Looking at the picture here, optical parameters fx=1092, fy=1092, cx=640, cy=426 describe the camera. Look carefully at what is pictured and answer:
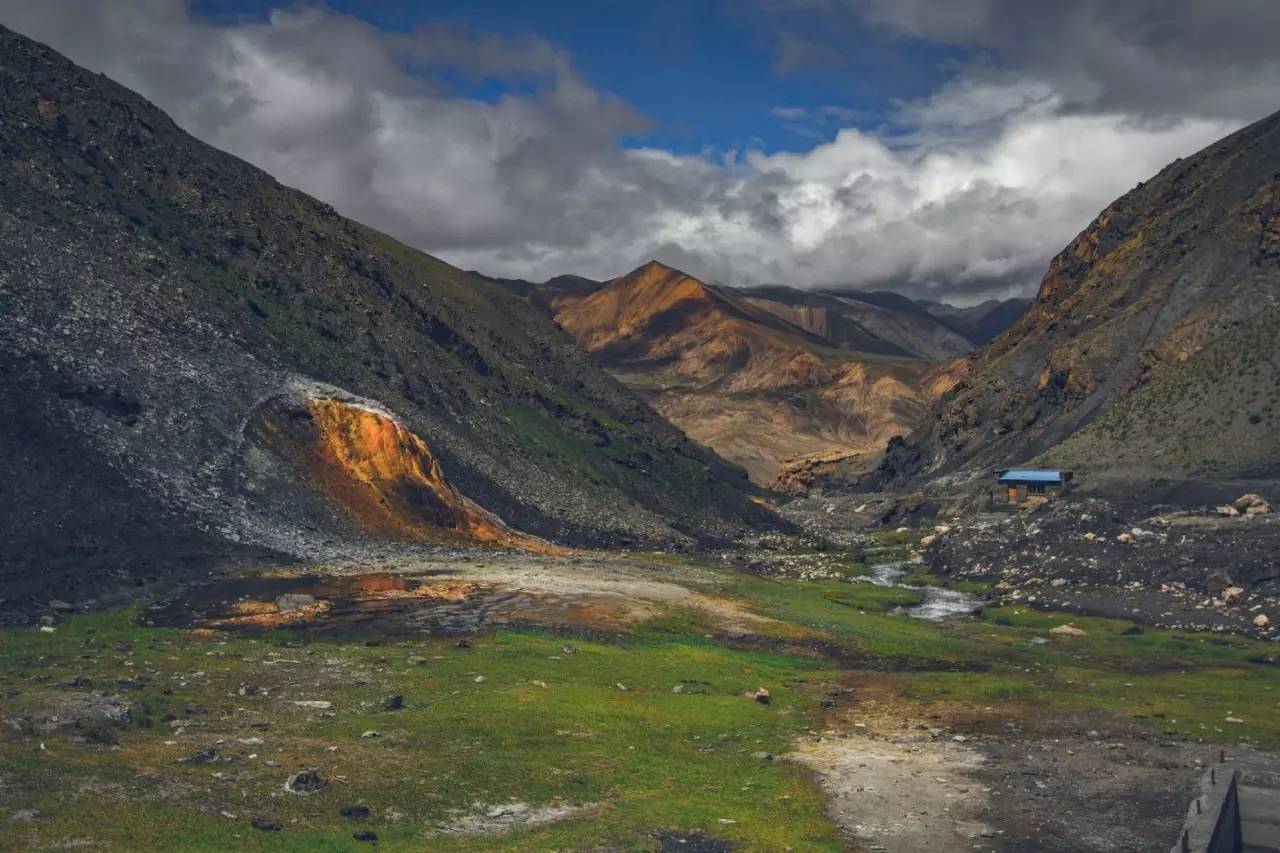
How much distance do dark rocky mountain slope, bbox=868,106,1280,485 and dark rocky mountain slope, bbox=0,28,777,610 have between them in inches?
2001

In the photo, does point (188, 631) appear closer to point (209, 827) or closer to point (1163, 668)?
point (209, 827)

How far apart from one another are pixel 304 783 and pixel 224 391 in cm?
6227

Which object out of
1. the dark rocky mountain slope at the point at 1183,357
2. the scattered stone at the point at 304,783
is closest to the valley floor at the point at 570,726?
the scattered stone at the point at 304,783

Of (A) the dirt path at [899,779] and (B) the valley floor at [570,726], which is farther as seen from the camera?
(A) the dirt path at [899,779]

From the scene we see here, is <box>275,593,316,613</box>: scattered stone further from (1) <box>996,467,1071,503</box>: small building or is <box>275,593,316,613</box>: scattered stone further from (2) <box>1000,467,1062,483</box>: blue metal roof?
(2) <box>1000,467,1062,483</box>: blue metal roof

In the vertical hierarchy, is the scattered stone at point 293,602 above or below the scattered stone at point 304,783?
above

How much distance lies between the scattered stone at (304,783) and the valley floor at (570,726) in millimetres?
49

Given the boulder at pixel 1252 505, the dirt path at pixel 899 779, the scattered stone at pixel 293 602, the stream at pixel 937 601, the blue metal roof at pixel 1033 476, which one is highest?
the blue metal roof at pixel 1033 476

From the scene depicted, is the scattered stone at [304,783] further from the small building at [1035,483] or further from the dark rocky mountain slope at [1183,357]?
the small building at [1035,483]

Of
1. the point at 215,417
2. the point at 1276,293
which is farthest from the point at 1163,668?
the point at 1276,293

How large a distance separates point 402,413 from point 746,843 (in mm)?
83268

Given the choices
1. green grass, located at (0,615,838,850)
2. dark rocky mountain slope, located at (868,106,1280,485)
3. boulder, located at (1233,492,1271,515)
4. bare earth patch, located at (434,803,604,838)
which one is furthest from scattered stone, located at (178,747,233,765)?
dark rocky mountain slope, located at (868,106,1280,485)

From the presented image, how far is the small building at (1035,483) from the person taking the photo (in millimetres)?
131625

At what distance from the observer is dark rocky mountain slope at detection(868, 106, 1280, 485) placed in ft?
420
